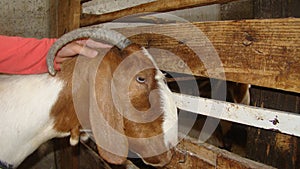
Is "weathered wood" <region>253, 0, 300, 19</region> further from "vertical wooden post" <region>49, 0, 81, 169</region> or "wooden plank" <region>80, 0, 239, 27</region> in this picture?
"vertical wooden post" <region>49, 0, 81, 169</region>

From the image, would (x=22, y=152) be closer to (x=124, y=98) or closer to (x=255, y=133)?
(x=124, y=98)

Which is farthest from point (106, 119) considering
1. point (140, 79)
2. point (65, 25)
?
point (65, 25)

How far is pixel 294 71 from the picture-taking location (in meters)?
1.14

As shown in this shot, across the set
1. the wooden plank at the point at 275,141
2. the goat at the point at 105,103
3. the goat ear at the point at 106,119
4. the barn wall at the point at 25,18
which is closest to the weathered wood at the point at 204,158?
the goat at the point at 105,103

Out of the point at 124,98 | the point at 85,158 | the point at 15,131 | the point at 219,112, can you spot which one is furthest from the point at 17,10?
the point at 219,112

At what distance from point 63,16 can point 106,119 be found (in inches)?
77.4

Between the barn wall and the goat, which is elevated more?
the barn wall

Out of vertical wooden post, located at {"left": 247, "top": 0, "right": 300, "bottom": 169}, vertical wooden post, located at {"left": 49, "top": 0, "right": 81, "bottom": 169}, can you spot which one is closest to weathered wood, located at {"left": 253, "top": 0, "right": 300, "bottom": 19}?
vertical wooden post, located at {"left": 247, "top": 0, "right": 300, "bottom": 169}

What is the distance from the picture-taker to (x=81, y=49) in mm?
1687

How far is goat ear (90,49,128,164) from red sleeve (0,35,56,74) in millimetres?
362

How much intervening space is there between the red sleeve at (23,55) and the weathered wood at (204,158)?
92 centimetres

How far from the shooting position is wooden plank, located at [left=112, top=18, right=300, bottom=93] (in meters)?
1.16

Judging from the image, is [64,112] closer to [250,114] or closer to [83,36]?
[83,36]

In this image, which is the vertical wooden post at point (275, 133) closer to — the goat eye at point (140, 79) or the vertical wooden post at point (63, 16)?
the goat eye at point (140, 79)
